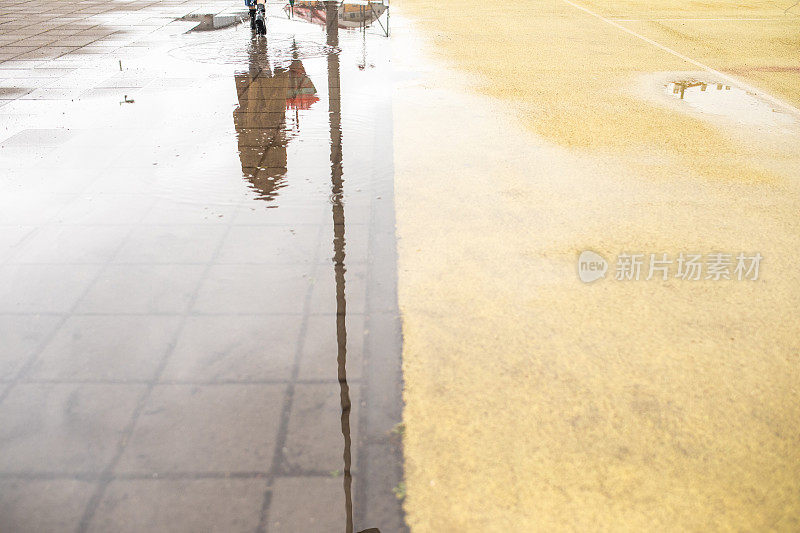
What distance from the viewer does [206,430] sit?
3.30 meters

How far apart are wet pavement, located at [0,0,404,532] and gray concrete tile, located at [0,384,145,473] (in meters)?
0.01

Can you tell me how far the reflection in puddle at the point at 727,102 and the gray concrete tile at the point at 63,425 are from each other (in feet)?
27.6

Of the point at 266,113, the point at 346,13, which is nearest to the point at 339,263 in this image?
the point at 266,113

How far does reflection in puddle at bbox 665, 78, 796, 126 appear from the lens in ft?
28.9

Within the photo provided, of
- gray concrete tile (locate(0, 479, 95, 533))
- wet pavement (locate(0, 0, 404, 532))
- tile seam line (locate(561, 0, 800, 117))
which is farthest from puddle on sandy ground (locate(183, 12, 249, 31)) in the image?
gray concrete tile (locate(0, 479, 95, 533))

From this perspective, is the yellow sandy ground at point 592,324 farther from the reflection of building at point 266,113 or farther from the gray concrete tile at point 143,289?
the gray concrete tile at point 143,289

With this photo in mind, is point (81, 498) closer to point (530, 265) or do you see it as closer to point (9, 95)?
point (530, 265)

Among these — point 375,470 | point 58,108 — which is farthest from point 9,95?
point 375,470

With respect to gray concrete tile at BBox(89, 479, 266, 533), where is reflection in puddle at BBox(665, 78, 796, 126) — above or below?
above

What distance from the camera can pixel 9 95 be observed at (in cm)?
948

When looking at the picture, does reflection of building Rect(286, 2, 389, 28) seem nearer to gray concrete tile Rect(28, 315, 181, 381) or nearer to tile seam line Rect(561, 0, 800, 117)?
tile seam line Rect(561, 0, 800, 117)

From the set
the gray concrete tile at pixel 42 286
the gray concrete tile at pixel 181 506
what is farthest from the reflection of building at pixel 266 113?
the gray concrete tile at pixel 181 506

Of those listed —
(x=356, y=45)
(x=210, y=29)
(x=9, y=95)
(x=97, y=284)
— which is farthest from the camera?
(x=210, y=29)

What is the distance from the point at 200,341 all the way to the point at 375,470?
1501 millimetres
